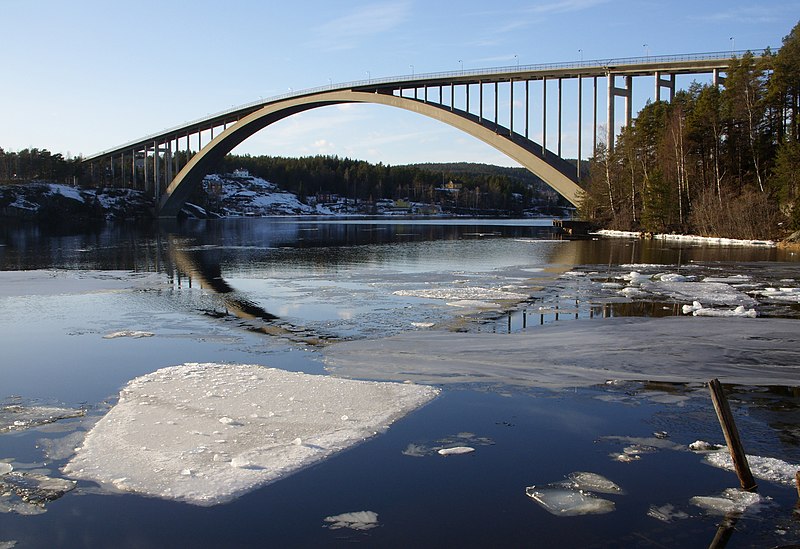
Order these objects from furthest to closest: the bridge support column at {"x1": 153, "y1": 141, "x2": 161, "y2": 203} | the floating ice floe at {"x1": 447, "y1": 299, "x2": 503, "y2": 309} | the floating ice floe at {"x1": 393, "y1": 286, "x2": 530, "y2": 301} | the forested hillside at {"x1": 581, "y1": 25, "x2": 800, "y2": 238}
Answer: the bridge support column at {"x1": 153, "y1": 141, "x2": 161, "y2": 203} < the forested hillside at {"x1": 581, "y1": 25, "x2": 800, "y2": 238} < the floating ice floe at {"x1": 393, "y1": 286, "x2": 530, "y2": 301} < the floating ice floe at {"x1": 447, "y1": 299, "x2": 503, "y2": 309}

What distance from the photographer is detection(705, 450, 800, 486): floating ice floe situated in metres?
5.34

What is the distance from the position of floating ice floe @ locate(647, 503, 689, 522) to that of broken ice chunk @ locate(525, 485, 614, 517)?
0.27m

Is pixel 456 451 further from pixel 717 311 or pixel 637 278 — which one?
pixel 637 278

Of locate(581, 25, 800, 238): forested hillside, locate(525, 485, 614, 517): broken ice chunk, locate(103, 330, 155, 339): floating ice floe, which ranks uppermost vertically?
locate(581, 25, 800, 238): forested hillside

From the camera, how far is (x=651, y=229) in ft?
136

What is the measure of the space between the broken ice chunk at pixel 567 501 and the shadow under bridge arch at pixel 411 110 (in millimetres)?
44721

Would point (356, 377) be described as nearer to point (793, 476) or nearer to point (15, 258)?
point (793, 476)

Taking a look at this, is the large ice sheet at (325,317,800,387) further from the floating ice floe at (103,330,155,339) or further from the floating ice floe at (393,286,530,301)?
the floating ice floe at (393,286,530,301)

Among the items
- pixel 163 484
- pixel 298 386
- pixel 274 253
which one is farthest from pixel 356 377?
pixel 274 253

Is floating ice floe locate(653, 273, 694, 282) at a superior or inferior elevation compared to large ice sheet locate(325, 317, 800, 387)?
superior

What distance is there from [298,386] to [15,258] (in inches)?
917

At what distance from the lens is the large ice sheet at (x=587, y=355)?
849cm

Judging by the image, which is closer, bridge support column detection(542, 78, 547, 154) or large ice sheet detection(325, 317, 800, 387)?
large ice sheet detection(325, 317, 800, 387)

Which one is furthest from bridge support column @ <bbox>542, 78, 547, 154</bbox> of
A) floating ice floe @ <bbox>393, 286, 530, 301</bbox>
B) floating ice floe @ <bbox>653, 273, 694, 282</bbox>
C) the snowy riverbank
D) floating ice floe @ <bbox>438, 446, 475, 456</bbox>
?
floating ice floe @ <bbox>438, 446, 475, 456</bbox>
